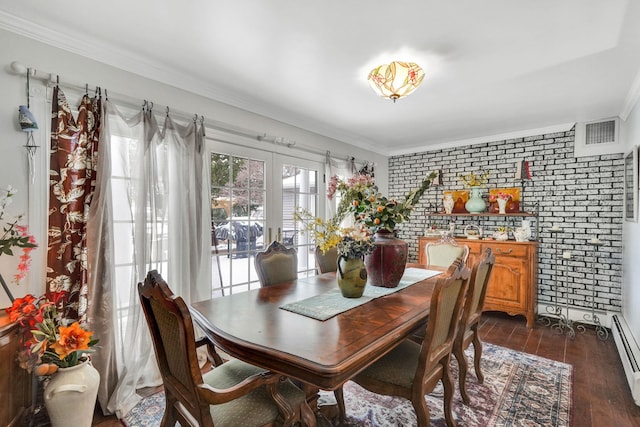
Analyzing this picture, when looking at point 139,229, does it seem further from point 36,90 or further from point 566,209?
point 566,209

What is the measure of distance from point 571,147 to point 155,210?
15.0 ft

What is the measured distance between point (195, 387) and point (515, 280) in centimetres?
375

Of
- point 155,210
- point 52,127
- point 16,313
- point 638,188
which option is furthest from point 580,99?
point 16,313

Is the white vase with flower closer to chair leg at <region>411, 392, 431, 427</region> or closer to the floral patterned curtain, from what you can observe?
the floral patterned curtain

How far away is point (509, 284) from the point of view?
3.75 meters

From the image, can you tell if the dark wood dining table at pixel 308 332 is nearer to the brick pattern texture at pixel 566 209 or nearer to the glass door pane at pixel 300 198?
the glass door pane at pixel 300 198

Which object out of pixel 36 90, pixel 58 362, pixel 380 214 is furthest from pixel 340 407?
pixel 36 90

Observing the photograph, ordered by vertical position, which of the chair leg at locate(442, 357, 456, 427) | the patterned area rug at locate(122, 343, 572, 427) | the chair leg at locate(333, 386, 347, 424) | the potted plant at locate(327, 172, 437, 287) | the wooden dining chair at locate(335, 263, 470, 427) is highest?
the potted plant at locate(327, 172, 437, 287)

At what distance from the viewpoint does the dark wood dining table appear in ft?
3.76

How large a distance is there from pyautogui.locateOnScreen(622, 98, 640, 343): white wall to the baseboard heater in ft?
A: 0.20

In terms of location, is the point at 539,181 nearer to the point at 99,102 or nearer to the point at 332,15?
the point at 332,15

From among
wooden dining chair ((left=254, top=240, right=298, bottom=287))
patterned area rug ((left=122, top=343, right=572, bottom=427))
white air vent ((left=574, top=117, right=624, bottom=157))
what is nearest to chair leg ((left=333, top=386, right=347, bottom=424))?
patterned area rug ((left=122, top=343, right=572, bottom=427))

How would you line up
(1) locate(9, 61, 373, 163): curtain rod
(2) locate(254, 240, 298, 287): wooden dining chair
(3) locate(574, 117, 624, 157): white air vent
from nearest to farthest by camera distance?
(1) locate(9, 61, 373, 163): curtain rod < (2) locate(254, 240, 298, 287): wooden dining chair < (3) locate(574, 117, 624, 157): white air vent

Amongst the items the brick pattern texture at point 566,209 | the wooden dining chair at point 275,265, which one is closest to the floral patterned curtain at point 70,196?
the wooden dining chair at point 275,265
